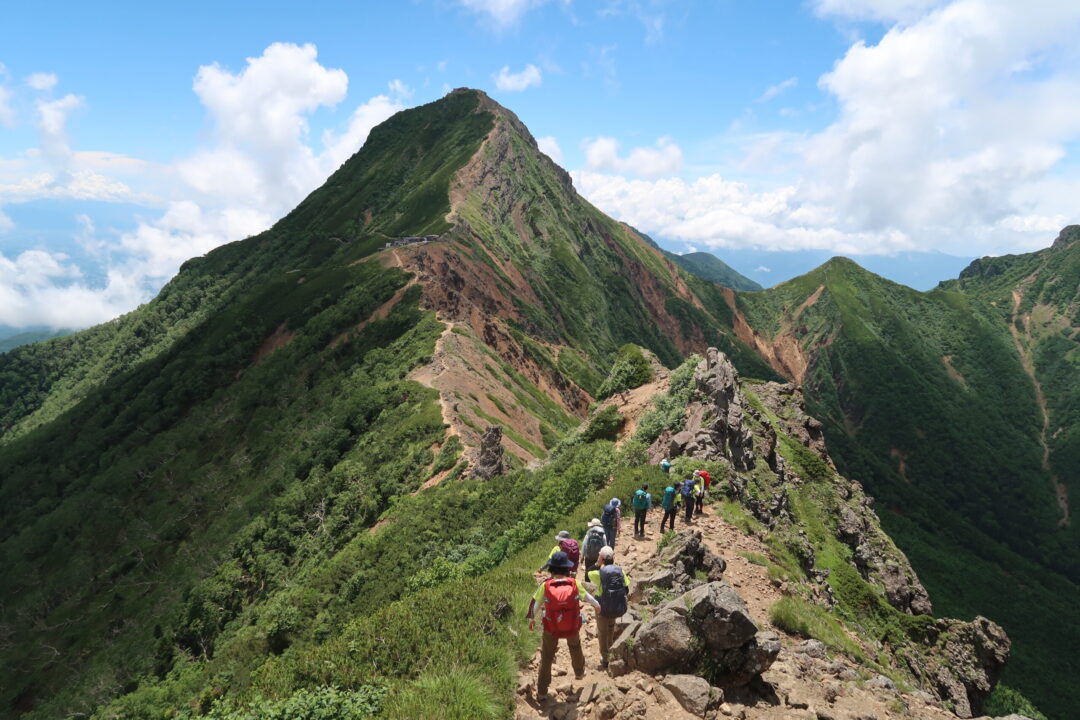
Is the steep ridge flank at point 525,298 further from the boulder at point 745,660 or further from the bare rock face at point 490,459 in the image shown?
the boulder at point 745,660

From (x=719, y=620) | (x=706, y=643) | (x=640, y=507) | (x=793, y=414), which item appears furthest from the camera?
(x=793, y=414)

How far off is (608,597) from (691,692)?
214 cm

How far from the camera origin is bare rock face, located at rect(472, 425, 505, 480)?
1341 inches

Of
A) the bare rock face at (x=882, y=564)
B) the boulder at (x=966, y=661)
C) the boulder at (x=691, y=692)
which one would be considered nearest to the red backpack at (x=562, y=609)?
the boulder at (x=691, y=692)

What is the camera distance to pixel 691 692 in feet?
31.6

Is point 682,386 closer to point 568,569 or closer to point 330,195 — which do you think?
point 568,569

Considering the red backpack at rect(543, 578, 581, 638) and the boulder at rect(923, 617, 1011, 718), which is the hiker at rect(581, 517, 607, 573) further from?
the boulder at rect(923, 617, 1011, 718)

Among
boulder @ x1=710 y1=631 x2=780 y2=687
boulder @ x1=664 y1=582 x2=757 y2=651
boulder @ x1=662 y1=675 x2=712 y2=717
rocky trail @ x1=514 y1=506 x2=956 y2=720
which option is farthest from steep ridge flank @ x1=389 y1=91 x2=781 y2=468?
boulder @ x1=662 y1=675 x2=712 y2=717

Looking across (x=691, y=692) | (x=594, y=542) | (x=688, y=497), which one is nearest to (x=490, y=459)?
(x=688, y=497)

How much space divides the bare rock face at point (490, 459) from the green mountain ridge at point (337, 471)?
2191mm

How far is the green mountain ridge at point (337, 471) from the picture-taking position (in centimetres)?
2453

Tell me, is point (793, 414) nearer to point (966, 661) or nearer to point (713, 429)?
point (966, 661)

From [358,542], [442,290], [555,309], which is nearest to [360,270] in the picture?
[442,290]

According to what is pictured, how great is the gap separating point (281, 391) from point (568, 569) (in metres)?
64.1
